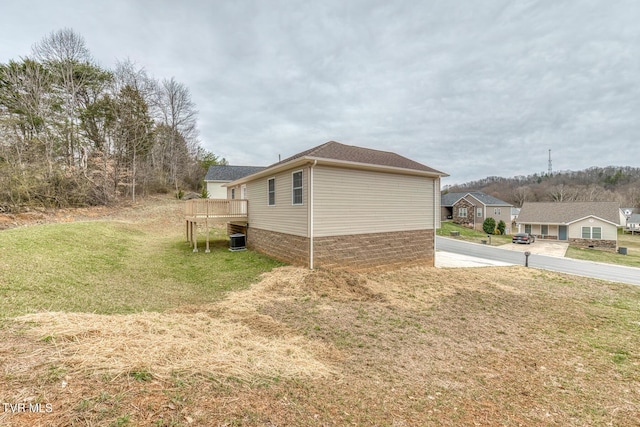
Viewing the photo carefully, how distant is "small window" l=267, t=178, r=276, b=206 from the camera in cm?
1061

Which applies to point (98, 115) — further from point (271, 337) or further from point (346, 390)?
point (346, 390)

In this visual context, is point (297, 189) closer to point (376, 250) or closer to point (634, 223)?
point (376, 250)

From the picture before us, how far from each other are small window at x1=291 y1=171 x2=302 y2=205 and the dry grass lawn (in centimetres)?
390

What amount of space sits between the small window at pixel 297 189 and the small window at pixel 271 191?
1556 mm

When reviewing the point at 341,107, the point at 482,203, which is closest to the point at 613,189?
the point at 482,203

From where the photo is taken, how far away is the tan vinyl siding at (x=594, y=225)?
24711 mm

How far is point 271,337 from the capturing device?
4172mm

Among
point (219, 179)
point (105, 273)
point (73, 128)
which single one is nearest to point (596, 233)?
point (105, 273)

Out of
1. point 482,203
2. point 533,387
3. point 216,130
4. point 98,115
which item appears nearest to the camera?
point 533,387

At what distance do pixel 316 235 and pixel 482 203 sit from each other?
33530 millimetres

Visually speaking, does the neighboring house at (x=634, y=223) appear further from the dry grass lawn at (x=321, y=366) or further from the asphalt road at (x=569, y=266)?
the dry grass lawn at (x=321, y=366)

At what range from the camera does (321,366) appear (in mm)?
3357

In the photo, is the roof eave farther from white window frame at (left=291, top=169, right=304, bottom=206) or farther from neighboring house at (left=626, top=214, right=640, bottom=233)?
neighboring house at (left=626, top=214, right=640, bottom=233)

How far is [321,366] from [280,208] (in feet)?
23.9
